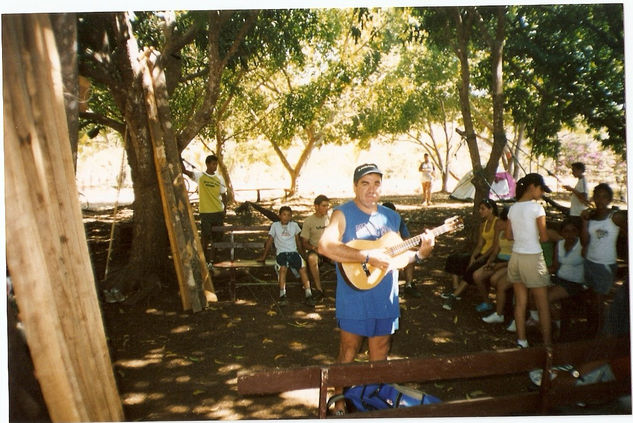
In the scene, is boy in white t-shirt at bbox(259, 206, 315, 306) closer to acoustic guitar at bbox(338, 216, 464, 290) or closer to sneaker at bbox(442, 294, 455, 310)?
sneaker at bbox(442, 294, 455, 310)

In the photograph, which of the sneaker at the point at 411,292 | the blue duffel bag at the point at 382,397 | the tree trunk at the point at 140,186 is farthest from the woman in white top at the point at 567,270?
the tree trunk at the point at 140,186

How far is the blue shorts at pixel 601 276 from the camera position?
183 inches

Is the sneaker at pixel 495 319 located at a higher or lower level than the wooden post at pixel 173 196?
lower

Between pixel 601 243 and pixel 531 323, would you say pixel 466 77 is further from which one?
pixel 531 323

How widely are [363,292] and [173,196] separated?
11.6 feet

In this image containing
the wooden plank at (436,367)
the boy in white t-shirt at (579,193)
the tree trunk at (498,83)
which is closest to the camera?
the wooden plank at (436,367)

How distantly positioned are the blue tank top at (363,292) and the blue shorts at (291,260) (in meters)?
3.27

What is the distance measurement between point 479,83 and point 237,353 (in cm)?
865

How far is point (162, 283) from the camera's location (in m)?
6.99

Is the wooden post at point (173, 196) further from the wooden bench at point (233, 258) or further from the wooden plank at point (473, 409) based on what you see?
the wooden plank at point (473, 409)

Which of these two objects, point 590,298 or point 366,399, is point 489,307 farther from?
point 366,399

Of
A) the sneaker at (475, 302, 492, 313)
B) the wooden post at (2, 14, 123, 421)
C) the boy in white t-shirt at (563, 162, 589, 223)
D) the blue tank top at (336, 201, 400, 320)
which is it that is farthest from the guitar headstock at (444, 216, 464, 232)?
the boy in white t-shirt at (563, 162, 589, 223)

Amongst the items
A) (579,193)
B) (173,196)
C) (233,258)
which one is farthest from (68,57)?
(579,193)

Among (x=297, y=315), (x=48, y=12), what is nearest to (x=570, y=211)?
(x=297, y=315)
